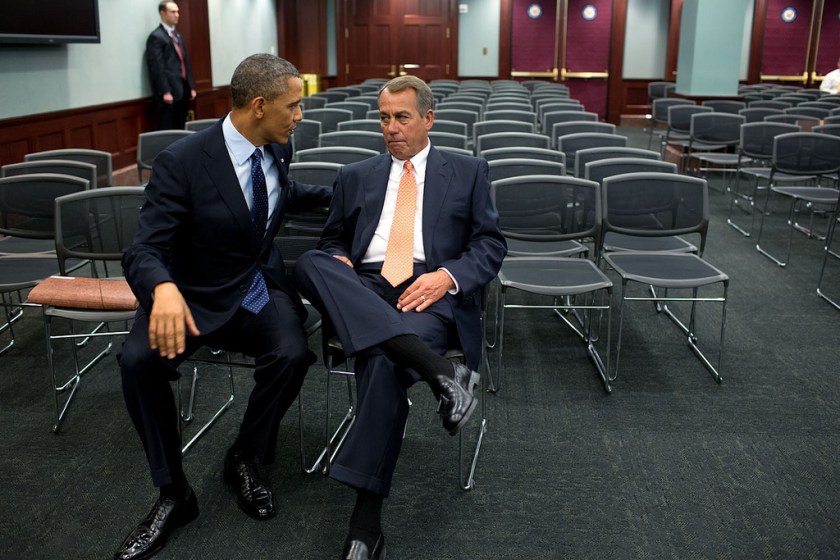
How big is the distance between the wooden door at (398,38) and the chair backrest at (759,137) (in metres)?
10.6

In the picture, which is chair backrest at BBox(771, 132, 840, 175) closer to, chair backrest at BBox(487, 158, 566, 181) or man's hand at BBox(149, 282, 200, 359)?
chair backrest at BBox(487, 158, 566, 181)

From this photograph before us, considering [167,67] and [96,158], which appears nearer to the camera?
[96,158]

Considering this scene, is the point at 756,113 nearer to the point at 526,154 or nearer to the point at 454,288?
the point at 526,154

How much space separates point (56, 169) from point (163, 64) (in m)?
4.88

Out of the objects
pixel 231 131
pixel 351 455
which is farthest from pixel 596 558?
pixel 231 131

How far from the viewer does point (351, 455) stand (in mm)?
2182

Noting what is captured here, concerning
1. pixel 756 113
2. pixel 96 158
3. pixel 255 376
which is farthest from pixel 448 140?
pixel 756 113

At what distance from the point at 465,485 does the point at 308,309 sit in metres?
Result: 0.90

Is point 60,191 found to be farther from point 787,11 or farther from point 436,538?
point 787,11

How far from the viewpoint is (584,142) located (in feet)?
18.1

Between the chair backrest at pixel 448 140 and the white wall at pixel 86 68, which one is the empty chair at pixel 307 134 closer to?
the chair backrest at pixel 448 140

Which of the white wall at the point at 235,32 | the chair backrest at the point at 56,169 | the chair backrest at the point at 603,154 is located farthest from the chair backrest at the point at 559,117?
the white wall at the point at 235,32

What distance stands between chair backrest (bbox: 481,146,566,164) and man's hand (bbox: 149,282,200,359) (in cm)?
287

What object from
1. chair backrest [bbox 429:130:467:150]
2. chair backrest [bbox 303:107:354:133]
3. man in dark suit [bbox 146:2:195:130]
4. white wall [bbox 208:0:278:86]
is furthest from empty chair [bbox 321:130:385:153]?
white wall [bbox 208:0:278:86]
